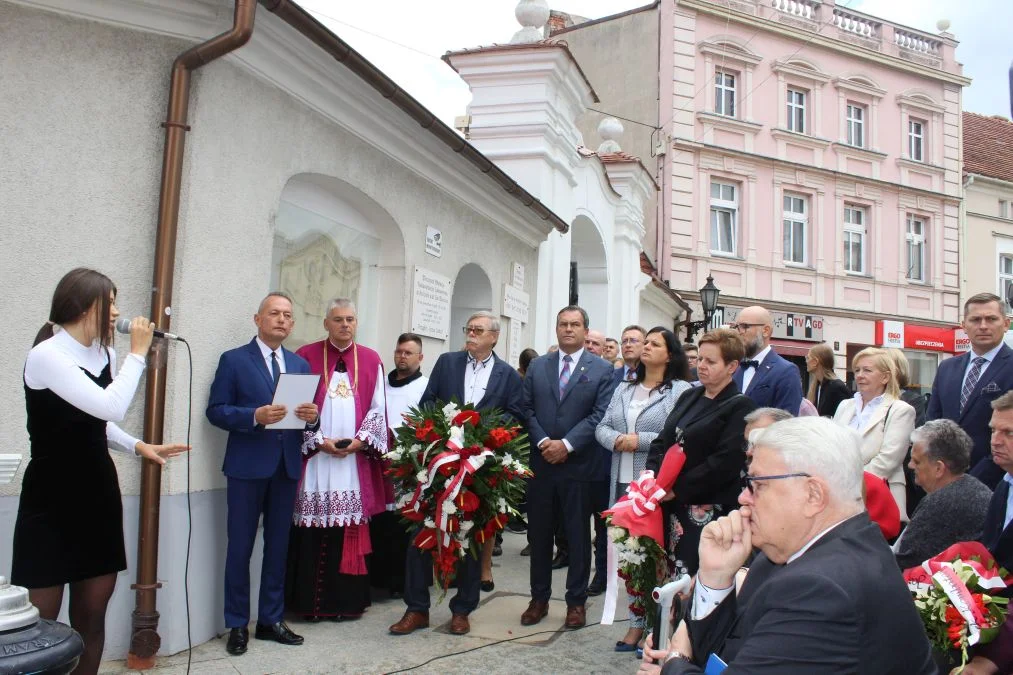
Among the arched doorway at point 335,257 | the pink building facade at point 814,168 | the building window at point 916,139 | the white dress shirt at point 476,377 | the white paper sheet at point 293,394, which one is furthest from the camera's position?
the building window at point 916,139

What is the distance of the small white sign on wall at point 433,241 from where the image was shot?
7.63m

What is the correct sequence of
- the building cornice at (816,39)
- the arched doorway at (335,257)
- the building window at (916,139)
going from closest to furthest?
1. the arched doorway at (335,257)
2. the building cornice at (816,39)
3. the building window at (916,139)

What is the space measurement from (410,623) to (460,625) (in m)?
0.32

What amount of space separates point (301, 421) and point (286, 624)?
132 cm

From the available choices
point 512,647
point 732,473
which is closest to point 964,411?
point 732,473

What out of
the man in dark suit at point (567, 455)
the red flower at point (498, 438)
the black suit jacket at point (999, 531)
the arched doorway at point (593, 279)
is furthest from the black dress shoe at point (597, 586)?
the arched doorway at point (593, 279)

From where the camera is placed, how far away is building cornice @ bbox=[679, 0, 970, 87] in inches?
875

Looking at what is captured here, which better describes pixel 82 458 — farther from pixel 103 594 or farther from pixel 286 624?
pixel 286 624

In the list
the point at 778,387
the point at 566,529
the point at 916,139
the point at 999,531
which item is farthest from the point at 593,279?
the point at 916,139

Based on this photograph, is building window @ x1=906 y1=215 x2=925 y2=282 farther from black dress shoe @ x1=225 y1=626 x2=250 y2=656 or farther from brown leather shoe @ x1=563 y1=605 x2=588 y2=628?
black dress shoe @ x1=225 y1=626 x2=250 y2=656

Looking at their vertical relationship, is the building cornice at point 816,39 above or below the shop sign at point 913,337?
above

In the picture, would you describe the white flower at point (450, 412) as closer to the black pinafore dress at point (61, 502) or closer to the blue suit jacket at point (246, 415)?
the blue suit jacket at point (246, 415)

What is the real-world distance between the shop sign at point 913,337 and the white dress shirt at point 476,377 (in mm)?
20580

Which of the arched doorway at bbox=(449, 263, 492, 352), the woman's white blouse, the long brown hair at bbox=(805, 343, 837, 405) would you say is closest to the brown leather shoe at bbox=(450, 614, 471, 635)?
the woman's white blouse
